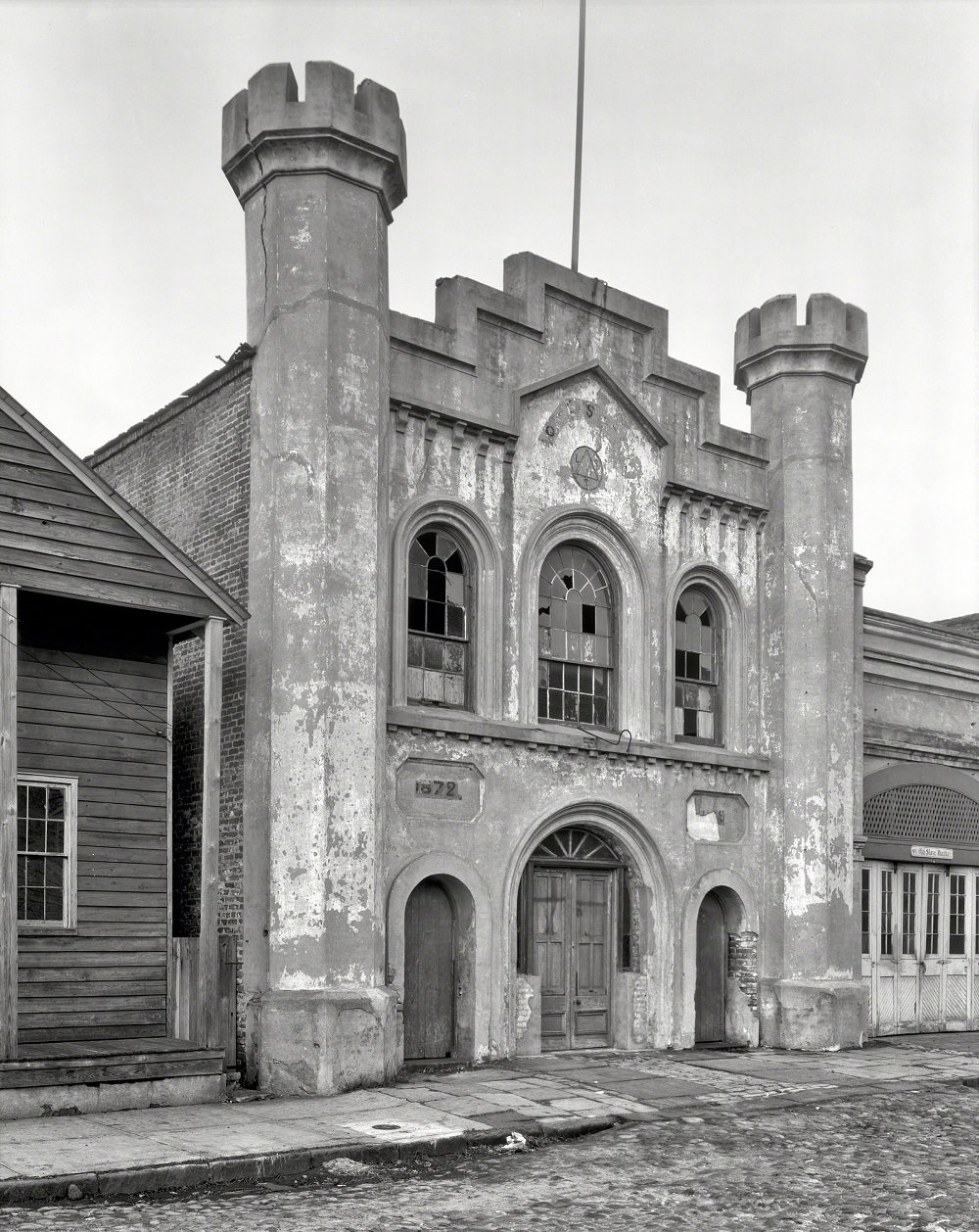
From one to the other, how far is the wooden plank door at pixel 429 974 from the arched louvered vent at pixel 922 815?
7.03 metres

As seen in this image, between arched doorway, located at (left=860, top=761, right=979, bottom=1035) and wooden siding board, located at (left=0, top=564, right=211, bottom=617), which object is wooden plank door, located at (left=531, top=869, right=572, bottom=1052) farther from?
wooden siding board, located at (left=0, top=564, right=211, bottom=617)

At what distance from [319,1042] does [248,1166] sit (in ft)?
10.5

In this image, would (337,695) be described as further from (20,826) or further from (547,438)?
(547,438)

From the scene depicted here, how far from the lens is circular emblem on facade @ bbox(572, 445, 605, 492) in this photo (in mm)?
16875

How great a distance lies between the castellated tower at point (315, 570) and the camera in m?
13.4

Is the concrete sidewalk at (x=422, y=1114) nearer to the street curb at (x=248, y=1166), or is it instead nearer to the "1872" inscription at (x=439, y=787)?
the street curb at (x=248, y=1166)

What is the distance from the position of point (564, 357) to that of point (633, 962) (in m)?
7.11

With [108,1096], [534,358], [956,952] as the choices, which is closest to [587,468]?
[534,358]

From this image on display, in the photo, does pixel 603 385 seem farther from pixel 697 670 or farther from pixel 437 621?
pixel 437 621

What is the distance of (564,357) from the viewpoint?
1698 cm

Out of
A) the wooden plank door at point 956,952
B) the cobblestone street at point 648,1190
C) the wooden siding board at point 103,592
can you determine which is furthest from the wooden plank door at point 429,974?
the wooden plank door at point 956,952

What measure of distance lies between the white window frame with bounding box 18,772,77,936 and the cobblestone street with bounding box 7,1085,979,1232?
4367 mm

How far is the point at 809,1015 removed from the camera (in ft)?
57.0

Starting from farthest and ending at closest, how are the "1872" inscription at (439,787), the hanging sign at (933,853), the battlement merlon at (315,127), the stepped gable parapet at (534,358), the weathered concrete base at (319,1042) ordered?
the hanging sign at (933,853), the stepped gable parapet at (534,358), the "1872" inscription at (439,787), the battlement merlon at (315,127), the weathered concrete base at (319,1042)
